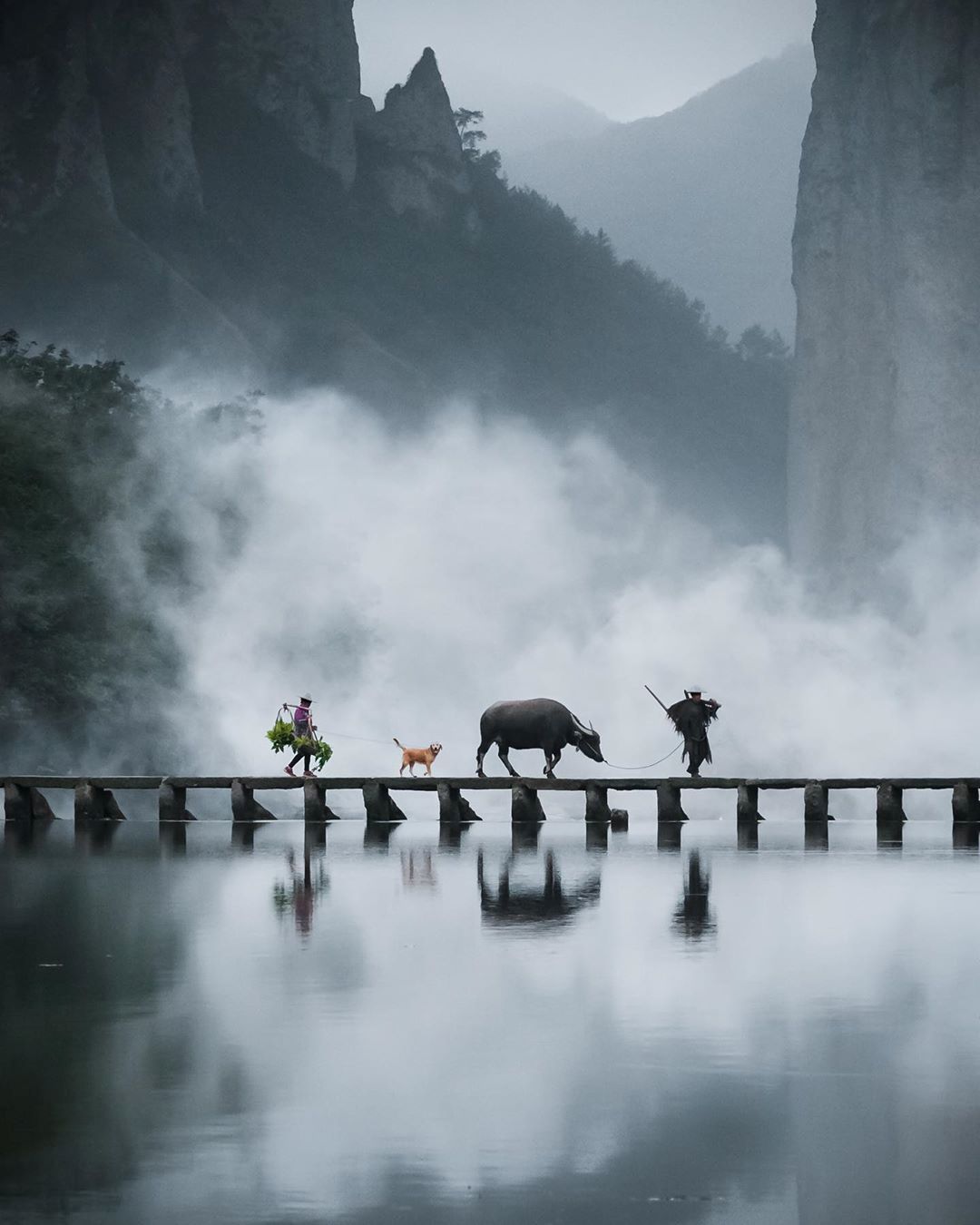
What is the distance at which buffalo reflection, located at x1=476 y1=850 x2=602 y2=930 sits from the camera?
62.6 ft

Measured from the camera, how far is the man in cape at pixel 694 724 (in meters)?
35.8

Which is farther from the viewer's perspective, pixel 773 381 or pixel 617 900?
pixel 773 381

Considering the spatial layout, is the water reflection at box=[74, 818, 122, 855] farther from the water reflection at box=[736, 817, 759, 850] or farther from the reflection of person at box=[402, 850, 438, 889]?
the water reflection at box=[736, 817, 759, 850]

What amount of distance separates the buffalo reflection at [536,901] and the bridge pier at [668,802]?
9265mm

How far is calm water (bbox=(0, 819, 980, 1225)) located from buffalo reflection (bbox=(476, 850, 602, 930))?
88 millimetres

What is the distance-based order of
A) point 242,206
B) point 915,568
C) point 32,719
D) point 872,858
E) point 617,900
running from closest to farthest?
point 617,900 → point 872,858 → point 32,719 → point 915,568 → point 242,206

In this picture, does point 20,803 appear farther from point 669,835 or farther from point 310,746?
point 669,835

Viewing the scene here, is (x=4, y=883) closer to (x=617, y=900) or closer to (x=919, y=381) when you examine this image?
(x=617, y=900)

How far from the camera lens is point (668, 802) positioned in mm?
34469

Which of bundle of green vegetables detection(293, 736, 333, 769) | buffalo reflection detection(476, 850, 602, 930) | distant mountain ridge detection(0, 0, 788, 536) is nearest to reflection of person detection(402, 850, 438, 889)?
buffalo reflection detection(476, 850, 602, 930)

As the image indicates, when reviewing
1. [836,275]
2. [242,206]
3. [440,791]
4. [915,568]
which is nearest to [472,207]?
[242,206]

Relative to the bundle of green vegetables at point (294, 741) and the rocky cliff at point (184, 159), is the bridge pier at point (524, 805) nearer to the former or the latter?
the bundle of green vegetables at point (294, 741)

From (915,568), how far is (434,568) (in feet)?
68.6

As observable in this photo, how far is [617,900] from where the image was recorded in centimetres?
2095
